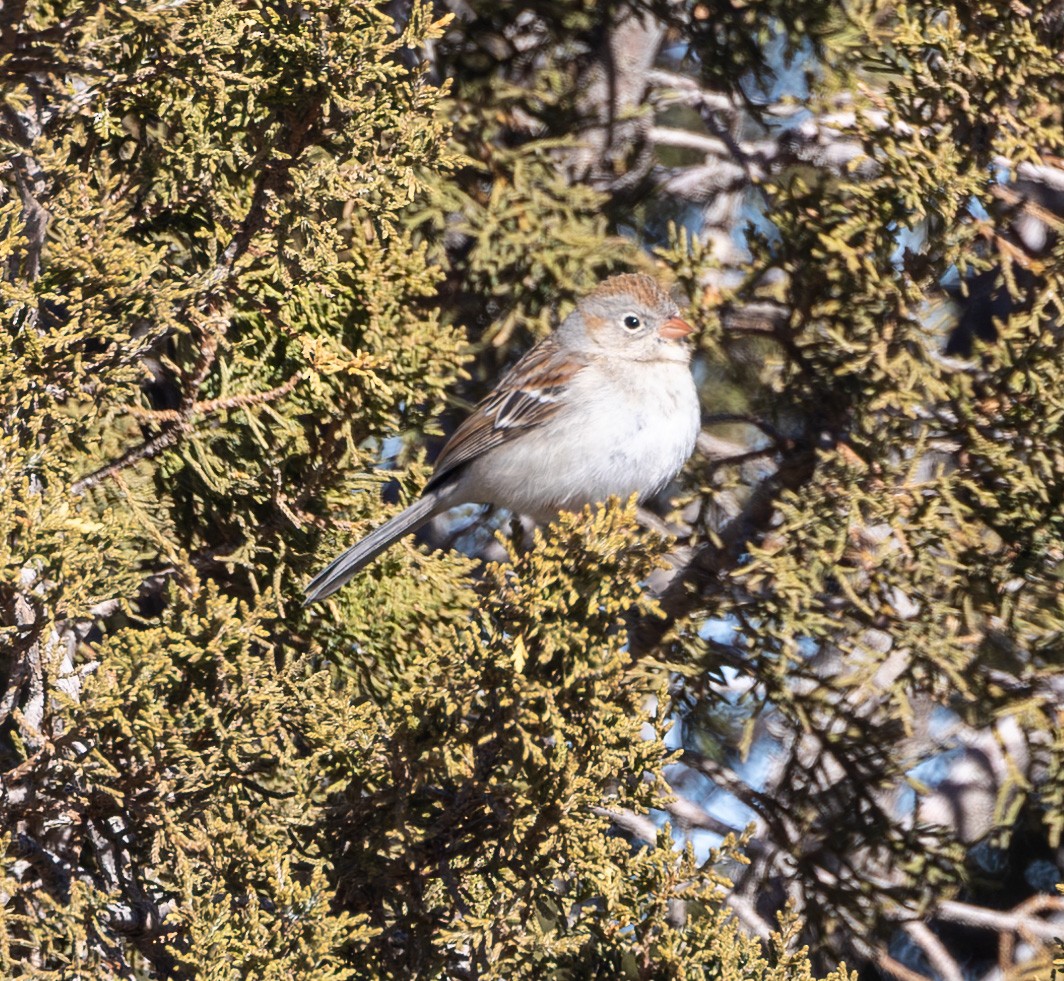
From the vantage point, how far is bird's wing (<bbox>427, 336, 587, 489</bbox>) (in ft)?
13.1

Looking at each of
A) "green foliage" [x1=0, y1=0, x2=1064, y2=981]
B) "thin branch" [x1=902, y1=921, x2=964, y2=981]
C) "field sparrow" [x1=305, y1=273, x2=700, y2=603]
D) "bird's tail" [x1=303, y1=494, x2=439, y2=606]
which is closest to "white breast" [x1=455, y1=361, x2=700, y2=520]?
"field sparrow" [x1=305, y1=273, x2=700, y2=603]

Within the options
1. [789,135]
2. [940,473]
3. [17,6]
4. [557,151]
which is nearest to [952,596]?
[940,473]

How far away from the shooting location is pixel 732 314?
420 cm

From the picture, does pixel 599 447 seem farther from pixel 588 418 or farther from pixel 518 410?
pixel 518 410

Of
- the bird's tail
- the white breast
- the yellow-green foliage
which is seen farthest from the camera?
the white breast

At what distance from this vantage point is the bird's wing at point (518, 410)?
398 cm

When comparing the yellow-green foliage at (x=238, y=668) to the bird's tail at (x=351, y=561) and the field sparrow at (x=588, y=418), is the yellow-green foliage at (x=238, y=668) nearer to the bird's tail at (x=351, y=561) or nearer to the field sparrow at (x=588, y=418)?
the bird's tail at (x=351, y=561)

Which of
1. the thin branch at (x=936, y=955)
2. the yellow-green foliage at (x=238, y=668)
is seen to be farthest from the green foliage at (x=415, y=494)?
the thin branch at (x=936, y=955)

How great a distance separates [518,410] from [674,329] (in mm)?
614

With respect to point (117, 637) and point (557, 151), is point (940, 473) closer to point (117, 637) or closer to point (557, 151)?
point (557, 151)

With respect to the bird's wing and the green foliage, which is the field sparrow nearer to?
the bird's wing

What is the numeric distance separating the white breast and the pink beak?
10cm

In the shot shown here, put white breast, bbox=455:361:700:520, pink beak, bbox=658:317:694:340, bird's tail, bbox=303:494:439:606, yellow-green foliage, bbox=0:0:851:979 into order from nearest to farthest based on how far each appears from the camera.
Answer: yellow-green foliage, bbox=0:0:851:979 → bird's tail, bbox=303:494:439:606 → white breast, bbox=455:361:700:520 → pink beak, bbox=658:317:694:340

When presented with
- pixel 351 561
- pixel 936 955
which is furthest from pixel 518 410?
pixel 936 955
